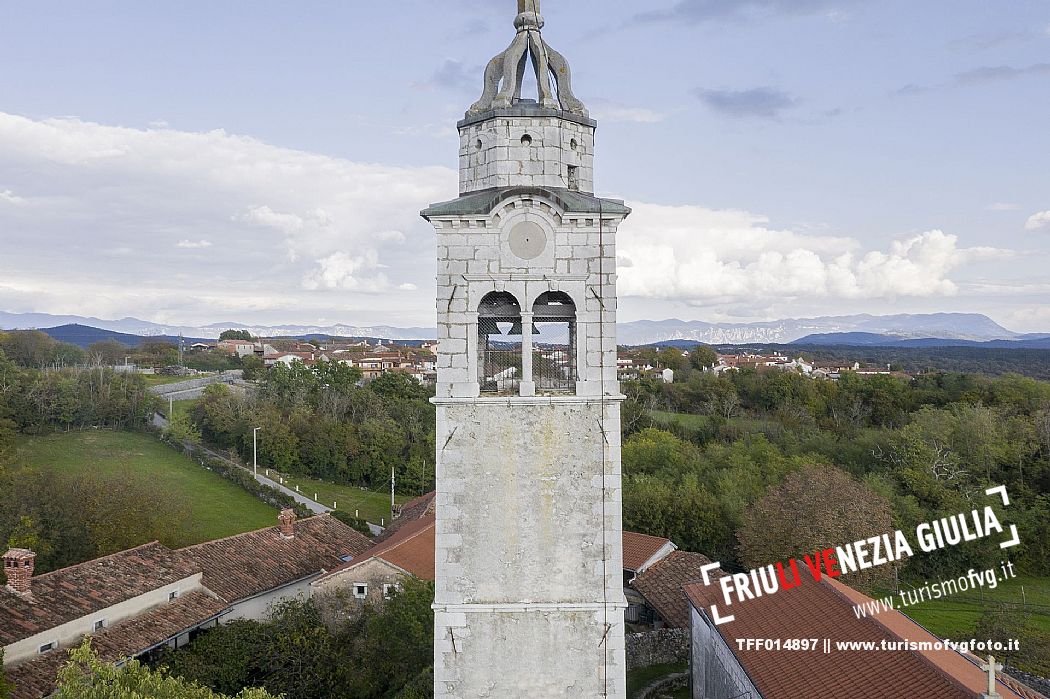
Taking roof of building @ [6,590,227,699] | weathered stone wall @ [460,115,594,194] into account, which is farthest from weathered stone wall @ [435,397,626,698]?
roof of building @ [6,590,227,699]

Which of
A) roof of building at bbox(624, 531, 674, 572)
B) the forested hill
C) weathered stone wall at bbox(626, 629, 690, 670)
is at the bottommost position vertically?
weathered stone wall at bbox(626, 629, 690, 670)

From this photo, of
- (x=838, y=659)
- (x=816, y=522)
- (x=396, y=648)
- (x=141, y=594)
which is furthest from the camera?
(x=816, y=522)

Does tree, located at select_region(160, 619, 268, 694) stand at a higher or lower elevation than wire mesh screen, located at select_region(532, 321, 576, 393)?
lower

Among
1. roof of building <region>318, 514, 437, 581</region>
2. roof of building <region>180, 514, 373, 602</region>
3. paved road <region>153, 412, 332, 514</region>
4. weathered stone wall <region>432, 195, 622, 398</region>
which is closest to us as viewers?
weathered stone wall <region>432, 195, 622, 398</region>

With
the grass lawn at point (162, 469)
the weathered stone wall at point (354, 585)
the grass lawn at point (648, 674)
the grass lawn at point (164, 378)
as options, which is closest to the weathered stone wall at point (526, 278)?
the grass lawn at point (648, 674)

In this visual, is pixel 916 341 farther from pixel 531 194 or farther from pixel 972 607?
pixel 531 194

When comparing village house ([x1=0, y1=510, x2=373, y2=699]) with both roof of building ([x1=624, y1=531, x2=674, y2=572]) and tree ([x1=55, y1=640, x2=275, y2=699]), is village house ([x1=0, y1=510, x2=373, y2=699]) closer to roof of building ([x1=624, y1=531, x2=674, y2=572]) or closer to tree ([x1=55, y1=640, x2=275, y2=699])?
tree ([x1=55, y1=640, x2=275, y2=699])

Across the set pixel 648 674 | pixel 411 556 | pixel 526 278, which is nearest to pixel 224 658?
pixel 411 556
